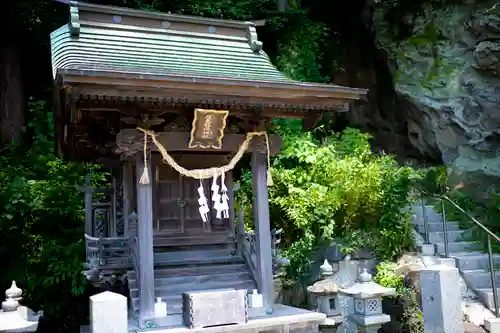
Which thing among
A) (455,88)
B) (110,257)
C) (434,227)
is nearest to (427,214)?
(434,227)

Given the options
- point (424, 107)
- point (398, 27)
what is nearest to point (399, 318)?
point (424, 107)

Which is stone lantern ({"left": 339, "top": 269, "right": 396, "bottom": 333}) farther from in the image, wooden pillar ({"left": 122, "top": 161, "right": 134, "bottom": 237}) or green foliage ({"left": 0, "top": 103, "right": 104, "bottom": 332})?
green foliage ({"left": 0, "top": 103, "right": 104, "bottom": 332})

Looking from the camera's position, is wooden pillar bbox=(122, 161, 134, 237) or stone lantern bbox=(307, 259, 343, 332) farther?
wooden pillar bbox=(122, 161, 134, 237)

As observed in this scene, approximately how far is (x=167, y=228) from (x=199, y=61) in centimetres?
323

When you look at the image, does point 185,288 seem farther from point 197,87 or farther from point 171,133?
point 197,87

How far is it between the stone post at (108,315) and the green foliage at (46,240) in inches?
188

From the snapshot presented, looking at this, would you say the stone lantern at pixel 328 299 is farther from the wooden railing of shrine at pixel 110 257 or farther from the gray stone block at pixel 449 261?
the wooden railing of shrine at pixel 110 257

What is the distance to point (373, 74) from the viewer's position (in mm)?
16719

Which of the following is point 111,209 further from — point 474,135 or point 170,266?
point 474,135

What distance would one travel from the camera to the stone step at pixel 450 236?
1030 cm

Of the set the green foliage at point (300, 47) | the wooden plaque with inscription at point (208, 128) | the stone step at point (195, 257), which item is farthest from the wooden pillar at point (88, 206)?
the green foliage at point (300, 47)

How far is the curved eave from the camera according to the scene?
20.8 ft

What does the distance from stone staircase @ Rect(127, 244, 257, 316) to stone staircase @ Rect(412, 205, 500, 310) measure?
13.5 feet

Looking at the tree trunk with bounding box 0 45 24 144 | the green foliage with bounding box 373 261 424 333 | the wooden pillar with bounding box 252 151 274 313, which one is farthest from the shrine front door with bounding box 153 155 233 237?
the tree trunk with bounding box 0 45 24 144
